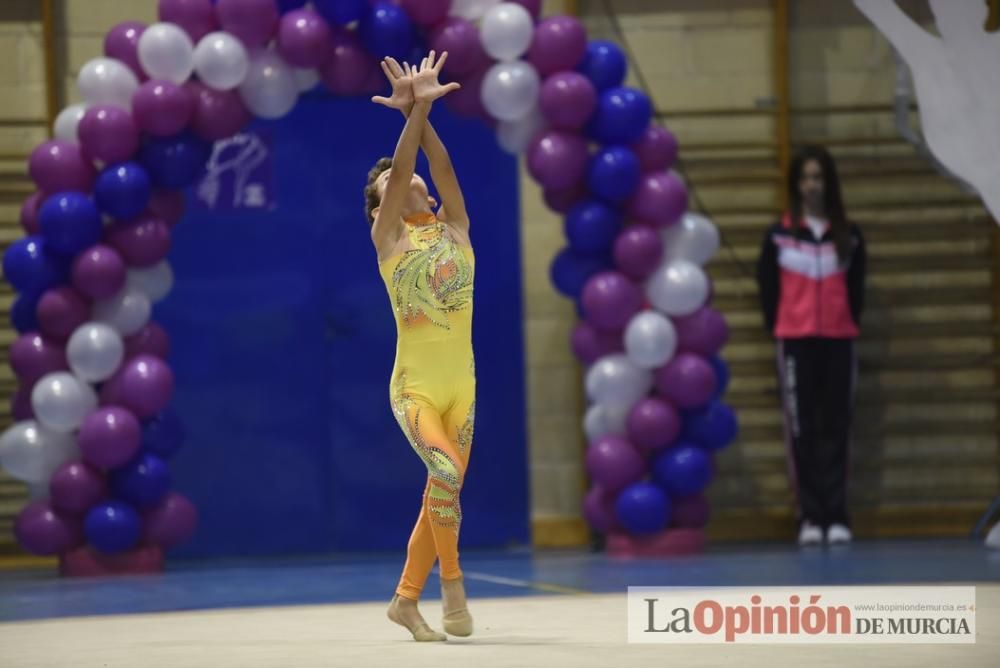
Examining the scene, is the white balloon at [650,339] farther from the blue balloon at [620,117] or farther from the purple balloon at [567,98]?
the purple balloon at [567,98]

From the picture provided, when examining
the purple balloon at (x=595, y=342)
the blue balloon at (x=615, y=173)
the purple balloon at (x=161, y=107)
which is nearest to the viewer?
the purple balloon at (x=161, y=107)

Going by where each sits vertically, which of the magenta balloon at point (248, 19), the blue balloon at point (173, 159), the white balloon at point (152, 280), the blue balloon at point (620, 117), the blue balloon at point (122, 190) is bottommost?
the white balloon at point (152, 280)

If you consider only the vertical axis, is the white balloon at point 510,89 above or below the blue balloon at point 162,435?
above

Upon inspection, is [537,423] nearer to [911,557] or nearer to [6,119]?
[911,557]

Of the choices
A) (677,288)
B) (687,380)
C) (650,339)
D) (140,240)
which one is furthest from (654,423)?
(140,240)

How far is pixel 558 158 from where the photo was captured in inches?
279

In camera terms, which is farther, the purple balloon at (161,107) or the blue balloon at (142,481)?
the blue balloon at (142,481)

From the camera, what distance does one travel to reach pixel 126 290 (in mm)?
7113

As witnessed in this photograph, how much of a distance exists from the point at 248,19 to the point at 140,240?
1.11 meters

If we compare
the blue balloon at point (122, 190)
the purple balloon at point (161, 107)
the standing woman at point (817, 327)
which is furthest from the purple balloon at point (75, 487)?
the standing woman at point (817, 327)

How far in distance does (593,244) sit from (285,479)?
2.16 meters

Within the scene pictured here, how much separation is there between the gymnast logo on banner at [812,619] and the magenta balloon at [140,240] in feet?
10.6

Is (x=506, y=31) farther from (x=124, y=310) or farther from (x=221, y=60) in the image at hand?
(x=124, y=310)

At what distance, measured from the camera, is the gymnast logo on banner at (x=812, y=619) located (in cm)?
426
